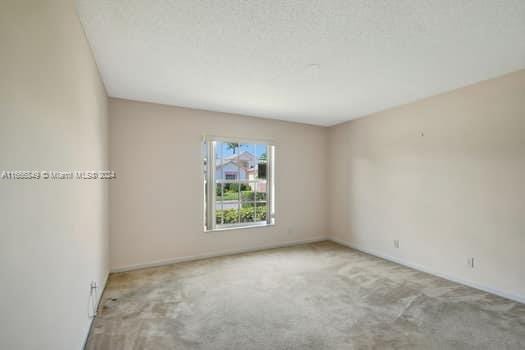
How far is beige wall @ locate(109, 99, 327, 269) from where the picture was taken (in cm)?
361

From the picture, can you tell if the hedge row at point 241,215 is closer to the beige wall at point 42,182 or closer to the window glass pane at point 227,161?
the window glass pane at point 227,161

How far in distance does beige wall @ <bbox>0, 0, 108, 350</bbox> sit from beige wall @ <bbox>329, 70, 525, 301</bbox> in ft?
13.4

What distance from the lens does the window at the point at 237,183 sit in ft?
14.0

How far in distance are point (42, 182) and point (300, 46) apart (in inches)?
80.7

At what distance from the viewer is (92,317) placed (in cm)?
230

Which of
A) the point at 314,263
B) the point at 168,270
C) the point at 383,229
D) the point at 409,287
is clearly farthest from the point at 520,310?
the point at 168,270

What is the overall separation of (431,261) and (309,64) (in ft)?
10.4

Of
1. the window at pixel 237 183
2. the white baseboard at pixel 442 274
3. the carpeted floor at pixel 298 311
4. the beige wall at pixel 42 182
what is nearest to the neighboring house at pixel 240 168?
the window at pixel 237 183

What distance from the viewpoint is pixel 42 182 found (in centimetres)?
118

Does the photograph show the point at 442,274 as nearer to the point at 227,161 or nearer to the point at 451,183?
the point at 451,183

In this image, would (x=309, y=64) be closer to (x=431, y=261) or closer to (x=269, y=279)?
(x=269, y=279)

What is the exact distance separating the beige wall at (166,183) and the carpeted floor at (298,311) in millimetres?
414

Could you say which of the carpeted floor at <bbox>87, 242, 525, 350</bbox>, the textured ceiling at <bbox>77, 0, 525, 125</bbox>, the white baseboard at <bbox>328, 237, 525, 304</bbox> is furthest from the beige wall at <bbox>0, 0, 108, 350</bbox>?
the white baseboard at <bbox>328, 237, 525, 304</bbox>

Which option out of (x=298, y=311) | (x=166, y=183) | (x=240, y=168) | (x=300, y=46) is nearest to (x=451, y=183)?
A: (x=298, y=311)
